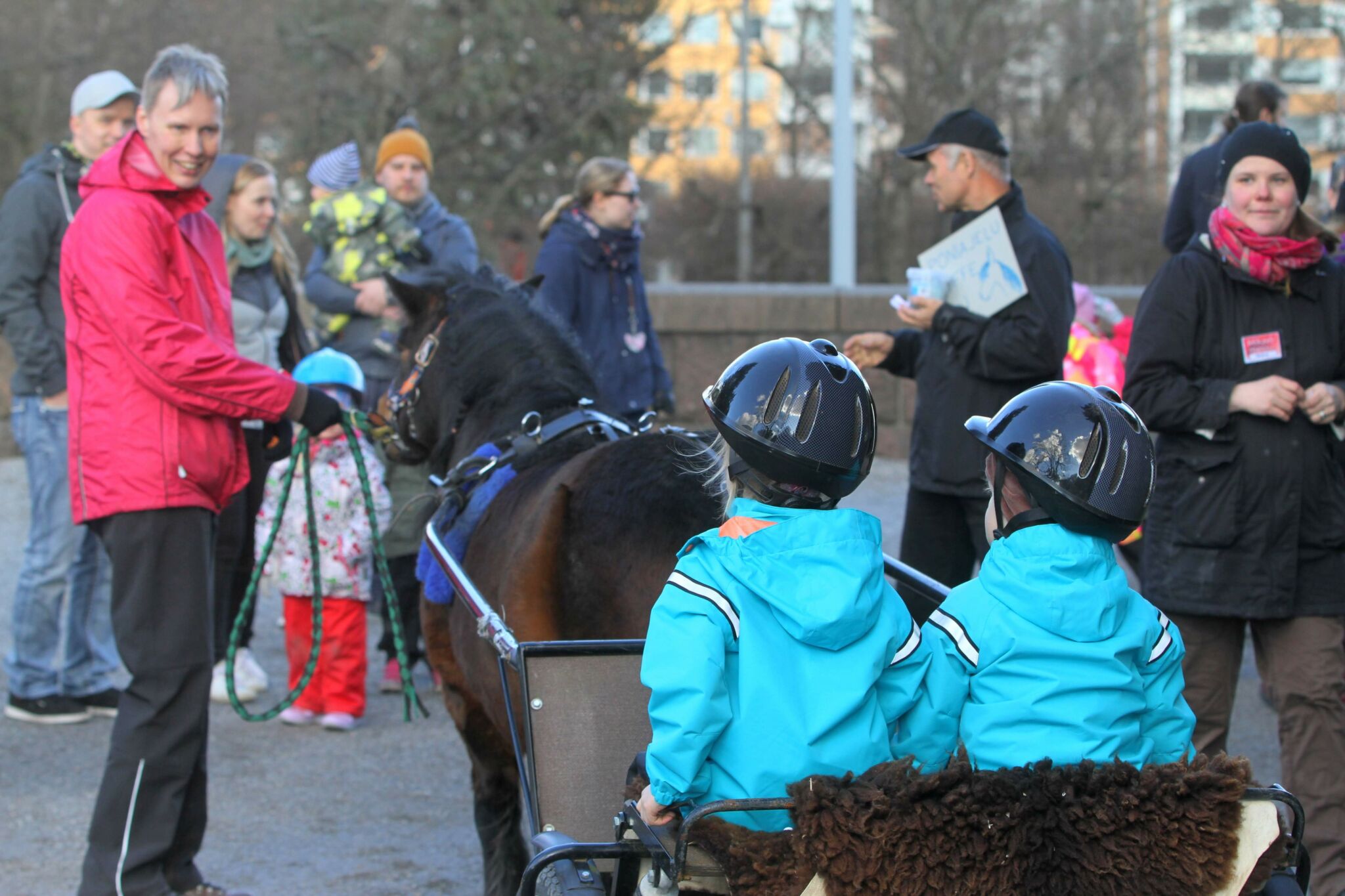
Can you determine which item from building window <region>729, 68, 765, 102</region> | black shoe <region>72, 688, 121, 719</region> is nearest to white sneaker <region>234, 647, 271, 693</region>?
black shoe <region>72, 688, 121, 719</region>

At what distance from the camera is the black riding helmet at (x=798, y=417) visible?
2.26m

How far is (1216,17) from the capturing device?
92.3 feet

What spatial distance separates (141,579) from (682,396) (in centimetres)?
760

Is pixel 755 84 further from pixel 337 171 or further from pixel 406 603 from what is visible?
pixel 406 603

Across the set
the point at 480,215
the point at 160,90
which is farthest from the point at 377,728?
the point at 480,215

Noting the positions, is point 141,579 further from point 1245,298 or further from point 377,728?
point 1245,298

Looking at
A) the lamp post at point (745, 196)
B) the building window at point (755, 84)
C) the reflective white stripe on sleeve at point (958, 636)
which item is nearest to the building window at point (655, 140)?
the lamp post at point (745, 196)

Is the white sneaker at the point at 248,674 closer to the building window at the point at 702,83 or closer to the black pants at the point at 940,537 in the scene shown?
the black pants at the point at 940,537

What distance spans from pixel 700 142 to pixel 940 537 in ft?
115

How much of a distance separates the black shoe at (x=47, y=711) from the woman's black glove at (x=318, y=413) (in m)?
2.56

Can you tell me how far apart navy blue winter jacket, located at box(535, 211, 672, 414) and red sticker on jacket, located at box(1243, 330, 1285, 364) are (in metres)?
2.66

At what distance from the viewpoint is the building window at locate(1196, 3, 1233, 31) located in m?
27.2

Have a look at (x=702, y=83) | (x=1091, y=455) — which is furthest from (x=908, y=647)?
(x=702, y=83)

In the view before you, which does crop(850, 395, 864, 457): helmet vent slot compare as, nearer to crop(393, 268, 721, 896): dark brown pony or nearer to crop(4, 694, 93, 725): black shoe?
crop(393, 268, 721, 896): dark brown pony
